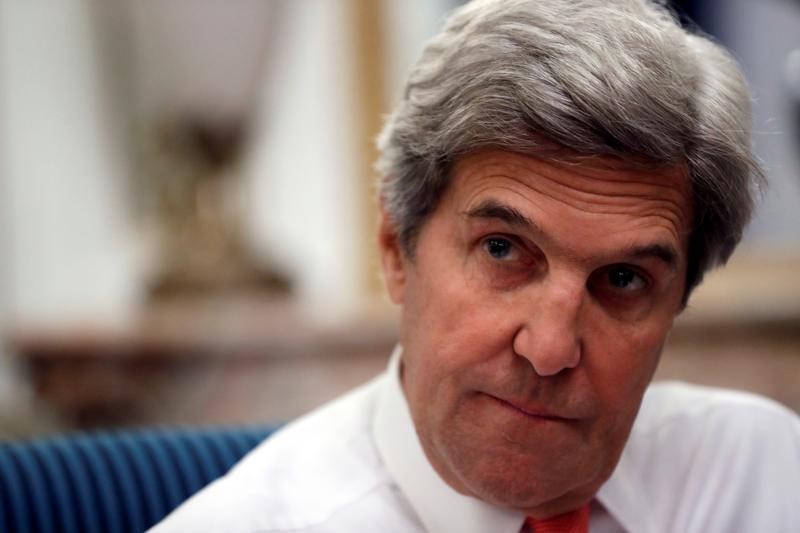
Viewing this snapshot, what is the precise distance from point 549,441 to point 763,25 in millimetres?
3316

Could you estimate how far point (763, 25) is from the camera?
393 cm

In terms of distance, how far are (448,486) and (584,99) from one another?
492 millimetres

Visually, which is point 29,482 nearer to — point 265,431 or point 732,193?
point 265,431

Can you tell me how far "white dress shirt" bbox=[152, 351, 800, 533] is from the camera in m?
1.18

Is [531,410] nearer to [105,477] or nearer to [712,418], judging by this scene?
[712,418]

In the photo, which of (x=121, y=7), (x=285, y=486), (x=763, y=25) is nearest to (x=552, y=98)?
(x=285, y=486)

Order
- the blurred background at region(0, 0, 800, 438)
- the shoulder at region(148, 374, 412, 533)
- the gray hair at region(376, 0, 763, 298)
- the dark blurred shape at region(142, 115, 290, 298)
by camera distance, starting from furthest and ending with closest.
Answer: the dark blurred shape at region(142, 115, 290, 298) → the blurred background at region(0, 0, 800, 438) → the shoulder at region(148, 374, 412, 533) → the gray hair at region(376, 0, 763, 298)

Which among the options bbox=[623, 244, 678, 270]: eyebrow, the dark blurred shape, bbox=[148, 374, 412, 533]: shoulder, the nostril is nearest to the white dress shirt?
bbox=[148, 374, 412, 533]: shoulder

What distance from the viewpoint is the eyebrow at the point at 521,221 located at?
106cm

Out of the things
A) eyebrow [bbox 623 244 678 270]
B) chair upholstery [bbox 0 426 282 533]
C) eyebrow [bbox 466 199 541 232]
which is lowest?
chair upholstery [bbox 0 426 282 533]

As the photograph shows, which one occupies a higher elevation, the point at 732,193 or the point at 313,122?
the point at 732,193

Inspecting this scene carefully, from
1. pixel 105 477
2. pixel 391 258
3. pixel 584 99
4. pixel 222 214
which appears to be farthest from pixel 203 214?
pixel 584 99

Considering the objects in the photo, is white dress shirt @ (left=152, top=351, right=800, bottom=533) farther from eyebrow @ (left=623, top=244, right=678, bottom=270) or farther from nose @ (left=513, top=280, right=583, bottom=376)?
eyebrow @ (left=623, top=244, right=678, bottom=270)

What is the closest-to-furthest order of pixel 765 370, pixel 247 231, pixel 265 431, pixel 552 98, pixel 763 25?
pixel 552 98 < pixel 265 431 < pixel 765 370 < pixel 763 25 < pixel 247 231
